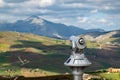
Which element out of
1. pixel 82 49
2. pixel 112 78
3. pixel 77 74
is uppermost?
pixel 82 49

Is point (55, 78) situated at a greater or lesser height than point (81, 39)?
lesser

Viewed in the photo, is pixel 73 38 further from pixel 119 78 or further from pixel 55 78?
pixel 119 78

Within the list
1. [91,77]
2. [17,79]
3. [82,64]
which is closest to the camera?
[82,64]

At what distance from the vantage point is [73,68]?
10.6m

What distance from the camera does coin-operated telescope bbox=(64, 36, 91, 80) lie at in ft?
34.1

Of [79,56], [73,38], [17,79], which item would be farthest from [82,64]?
[17,79]

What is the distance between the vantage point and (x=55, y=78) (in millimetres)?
54312

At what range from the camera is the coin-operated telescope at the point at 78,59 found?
10.4 meters

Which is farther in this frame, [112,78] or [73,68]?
[112,78]

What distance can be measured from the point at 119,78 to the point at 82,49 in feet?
156

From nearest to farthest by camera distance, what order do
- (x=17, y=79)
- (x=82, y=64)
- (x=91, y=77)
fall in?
1. (x=82, y=64)
2. (x=17, y=79)
3. (x=91, y=77)

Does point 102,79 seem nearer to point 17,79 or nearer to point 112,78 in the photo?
point 112,78

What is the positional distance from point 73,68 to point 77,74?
22 cm

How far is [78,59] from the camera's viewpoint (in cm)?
1041
